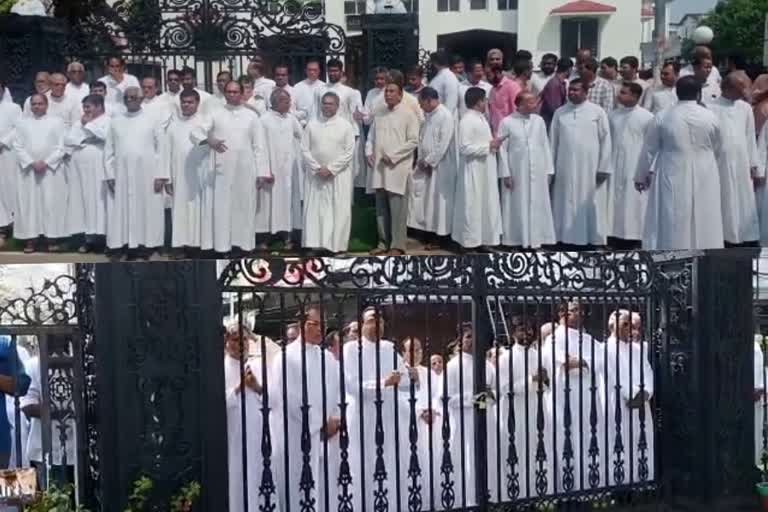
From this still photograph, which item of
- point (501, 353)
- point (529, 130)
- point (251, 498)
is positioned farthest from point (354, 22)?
point (251, 498)

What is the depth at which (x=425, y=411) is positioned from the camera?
458 centimetres

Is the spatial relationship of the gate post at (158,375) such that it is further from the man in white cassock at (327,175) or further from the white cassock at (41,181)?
the white cassock at (41,181)

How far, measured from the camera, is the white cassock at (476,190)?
6.00 meters

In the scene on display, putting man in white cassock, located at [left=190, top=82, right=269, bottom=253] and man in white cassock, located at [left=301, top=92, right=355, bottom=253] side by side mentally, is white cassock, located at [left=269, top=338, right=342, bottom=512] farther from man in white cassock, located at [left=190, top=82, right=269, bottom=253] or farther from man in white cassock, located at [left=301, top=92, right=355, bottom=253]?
man in white cassock, located at [left=190, top=82, right=269, bottom=253]

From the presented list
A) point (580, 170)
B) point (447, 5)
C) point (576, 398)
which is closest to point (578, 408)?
point (576, 398)

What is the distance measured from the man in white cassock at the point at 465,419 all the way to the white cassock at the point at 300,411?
1.61 ft

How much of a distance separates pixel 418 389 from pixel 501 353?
16.7 inches

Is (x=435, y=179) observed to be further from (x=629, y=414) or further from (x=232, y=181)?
(x=629, y=414)

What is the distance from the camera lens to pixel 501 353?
4680 mm

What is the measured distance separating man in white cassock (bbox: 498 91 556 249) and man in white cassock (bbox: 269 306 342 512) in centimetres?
208

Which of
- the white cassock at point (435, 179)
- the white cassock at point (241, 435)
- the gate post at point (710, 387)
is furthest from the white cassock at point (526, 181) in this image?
the white cassock at point (241, 435)

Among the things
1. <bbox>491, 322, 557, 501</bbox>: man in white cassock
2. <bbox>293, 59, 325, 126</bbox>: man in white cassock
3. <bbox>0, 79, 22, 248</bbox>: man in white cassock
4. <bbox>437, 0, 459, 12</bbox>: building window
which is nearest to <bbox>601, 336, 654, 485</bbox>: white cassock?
<bbox>491, 322, 557, 501</bbox>: man in white cassock

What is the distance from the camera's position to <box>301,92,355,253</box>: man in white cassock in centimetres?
604

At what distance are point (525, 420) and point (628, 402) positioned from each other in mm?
495
